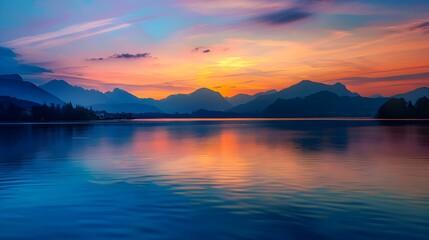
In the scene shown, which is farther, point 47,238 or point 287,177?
point 287,177

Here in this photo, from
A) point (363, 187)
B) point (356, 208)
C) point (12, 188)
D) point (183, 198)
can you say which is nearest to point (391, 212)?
point (356, 208)

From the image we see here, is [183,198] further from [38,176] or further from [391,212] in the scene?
[38,176]

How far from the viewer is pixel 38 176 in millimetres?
33906

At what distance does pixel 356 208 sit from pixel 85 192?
57.8 feet

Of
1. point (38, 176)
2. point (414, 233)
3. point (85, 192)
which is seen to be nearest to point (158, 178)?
point (85, 192)

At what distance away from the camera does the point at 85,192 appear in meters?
26.2

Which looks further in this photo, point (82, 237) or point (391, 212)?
point (391, 212)

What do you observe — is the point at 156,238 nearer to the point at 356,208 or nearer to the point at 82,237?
the point at 82,237

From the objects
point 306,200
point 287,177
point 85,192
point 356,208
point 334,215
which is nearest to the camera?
point 334,215

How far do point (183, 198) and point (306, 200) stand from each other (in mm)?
7690

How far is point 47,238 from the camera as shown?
16.2 metres

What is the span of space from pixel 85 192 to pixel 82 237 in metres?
10.6

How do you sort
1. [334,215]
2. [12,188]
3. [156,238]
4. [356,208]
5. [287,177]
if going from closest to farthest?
[156,238] < [334,215] < [356,208] < [12,188] < [287,177]

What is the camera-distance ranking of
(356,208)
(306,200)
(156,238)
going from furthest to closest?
(306,200) → (356,208) → (156,238)
